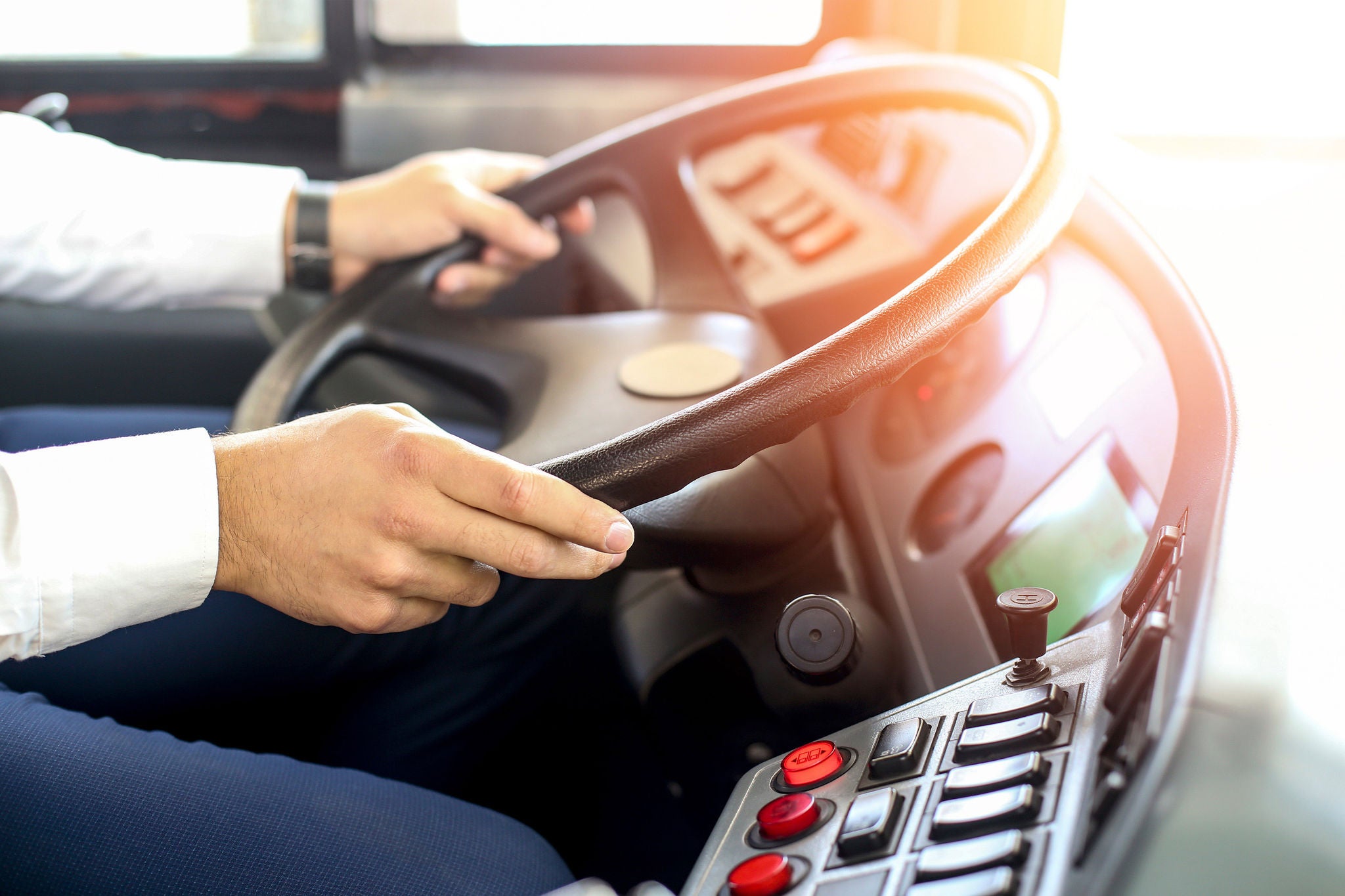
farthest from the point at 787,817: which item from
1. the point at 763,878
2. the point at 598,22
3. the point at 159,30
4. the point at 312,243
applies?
the point at 159,30

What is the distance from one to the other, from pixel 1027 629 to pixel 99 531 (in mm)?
492

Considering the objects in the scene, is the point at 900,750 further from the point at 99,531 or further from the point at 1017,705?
the point at 99,531

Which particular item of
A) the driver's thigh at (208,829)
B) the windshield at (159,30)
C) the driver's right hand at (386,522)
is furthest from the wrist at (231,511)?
the windshield at (159,30)

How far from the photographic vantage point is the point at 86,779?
621 mm

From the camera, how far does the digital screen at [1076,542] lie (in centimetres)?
63

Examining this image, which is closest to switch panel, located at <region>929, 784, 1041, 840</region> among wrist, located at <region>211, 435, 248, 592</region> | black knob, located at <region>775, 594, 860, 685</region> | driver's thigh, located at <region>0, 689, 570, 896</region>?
black knob, located at <region>775, 594, 860, 685</region>

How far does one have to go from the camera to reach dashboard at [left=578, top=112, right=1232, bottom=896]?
16.2 inches

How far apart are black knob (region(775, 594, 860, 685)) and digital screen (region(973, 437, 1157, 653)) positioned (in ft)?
0.43

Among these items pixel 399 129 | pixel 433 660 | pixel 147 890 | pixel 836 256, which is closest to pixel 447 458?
pixel 147 890

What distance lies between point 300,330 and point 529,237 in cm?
22

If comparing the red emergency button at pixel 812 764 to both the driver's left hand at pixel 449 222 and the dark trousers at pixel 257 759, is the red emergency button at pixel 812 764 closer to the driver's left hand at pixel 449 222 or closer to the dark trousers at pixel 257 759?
the dark trousers at pixel 257 759

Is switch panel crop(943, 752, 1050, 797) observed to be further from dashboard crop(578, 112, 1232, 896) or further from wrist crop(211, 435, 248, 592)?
wrist crop(211, 435, 248, 592)

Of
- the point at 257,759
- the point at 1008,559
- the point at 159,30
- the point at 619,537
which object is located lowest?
the point at 257,759

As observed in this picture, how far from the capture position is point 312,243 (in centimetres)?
109
